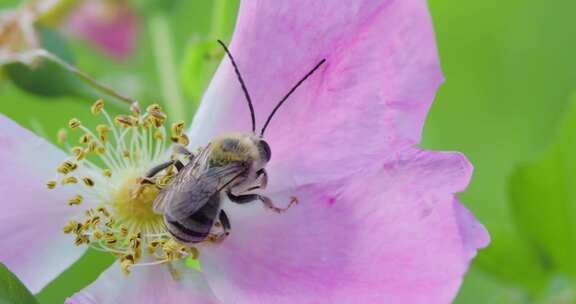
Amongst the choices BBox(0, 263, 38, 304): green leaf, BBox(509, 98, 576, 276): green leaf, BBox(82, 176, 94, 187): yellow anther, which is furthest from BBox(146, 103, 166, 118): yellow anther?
BBox(509, 98, 576, 276): green leaf

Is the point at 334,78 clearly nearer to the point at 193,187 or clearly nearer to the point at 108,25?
the point at 193,187

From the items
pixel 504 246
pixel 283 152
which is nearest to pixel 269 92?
pixel 283 152

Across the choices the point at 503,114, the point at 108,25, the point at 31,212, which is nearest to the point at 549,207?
the point at 503,114

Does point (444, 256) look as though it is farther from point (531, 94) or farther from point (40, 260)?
point (531, 94)

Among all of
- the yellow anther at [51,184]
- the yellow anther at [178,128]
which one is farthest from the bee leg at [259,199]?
the yellow anther at [51,184]

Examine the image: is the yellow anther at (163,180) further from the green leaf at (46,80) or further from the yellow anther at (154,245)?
the green leaf at (46,80)

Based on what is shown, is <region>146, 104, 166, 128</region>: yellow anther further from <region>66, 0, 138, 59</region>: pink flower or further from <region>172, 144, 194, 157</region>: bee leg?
<region>66, 0, 138, 59</region>: pink flower

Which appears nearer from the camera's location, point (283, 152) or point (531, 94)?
point (283, 152)
